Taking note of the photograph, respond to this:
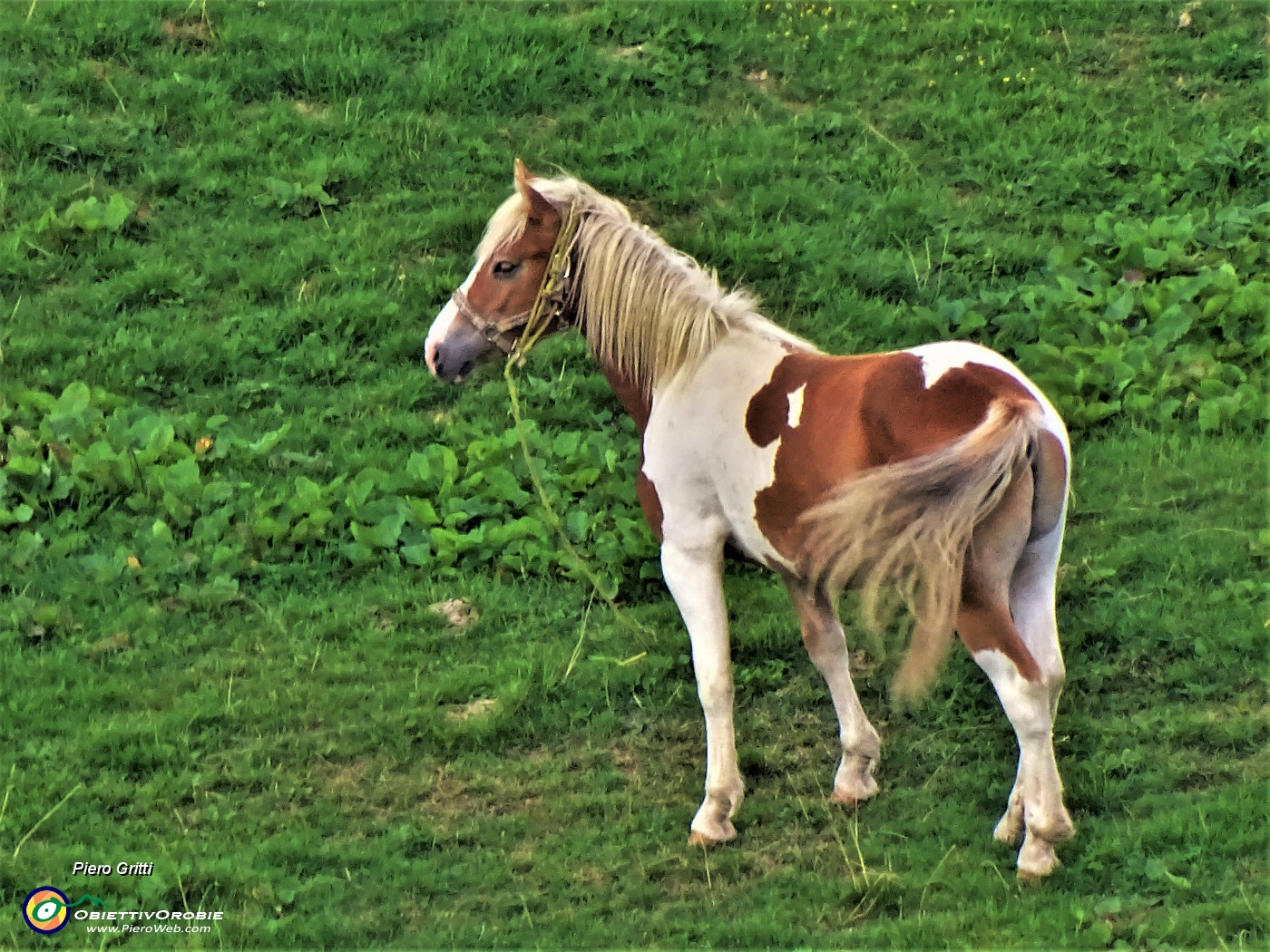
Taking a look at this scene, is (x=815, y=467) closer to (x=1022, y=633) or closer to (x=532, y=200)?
(x=1022, y=633)

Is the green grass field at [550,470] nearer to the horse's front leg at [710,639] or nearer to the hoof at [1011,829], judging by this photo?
the hoof at [1011,829]

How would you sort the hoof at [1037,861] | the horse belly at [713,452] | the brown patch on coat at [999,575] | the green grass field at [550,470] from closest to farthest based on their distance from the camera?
the brown patch on coat at [999,575], the hoof at [1037,861], the horse belly at [713,452], the green grass field at [550,470]

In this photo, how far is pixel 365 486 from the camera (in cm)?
639

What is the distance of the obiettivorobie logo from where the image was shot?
4148mm

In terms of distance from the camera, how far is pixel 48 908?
4.20m

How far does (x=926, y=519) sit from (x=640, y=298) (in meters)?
1.32

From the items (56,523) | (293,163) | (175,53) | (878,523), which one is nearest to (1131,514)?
(878,523)

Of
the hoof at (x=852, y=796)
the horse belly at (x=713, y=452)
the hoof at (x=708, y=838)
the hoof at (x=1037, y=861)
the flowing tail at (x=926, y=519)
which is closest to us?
the flowing tail at (x=926, y=519)

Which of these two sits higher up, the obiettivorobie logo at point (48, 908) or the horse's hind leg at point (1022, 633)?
the horse's hind leg at point (1022, 633)

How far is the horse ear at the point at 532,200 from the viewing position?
4.41 m

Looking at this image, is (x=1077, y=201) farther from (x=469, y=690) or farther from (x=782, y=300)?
(x=469, y=690)

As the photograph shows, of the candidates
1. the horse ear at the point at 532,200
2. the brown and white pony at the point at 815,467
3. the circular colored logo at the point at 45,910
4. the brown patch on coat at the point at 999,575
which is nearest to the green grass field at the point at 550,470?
the circular colored logo at the point at 45,910

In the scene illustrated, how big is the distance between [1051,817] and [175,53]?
798 centimetres

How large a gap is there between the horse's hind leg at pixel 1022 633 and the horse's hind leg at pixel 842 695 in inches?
27.4
